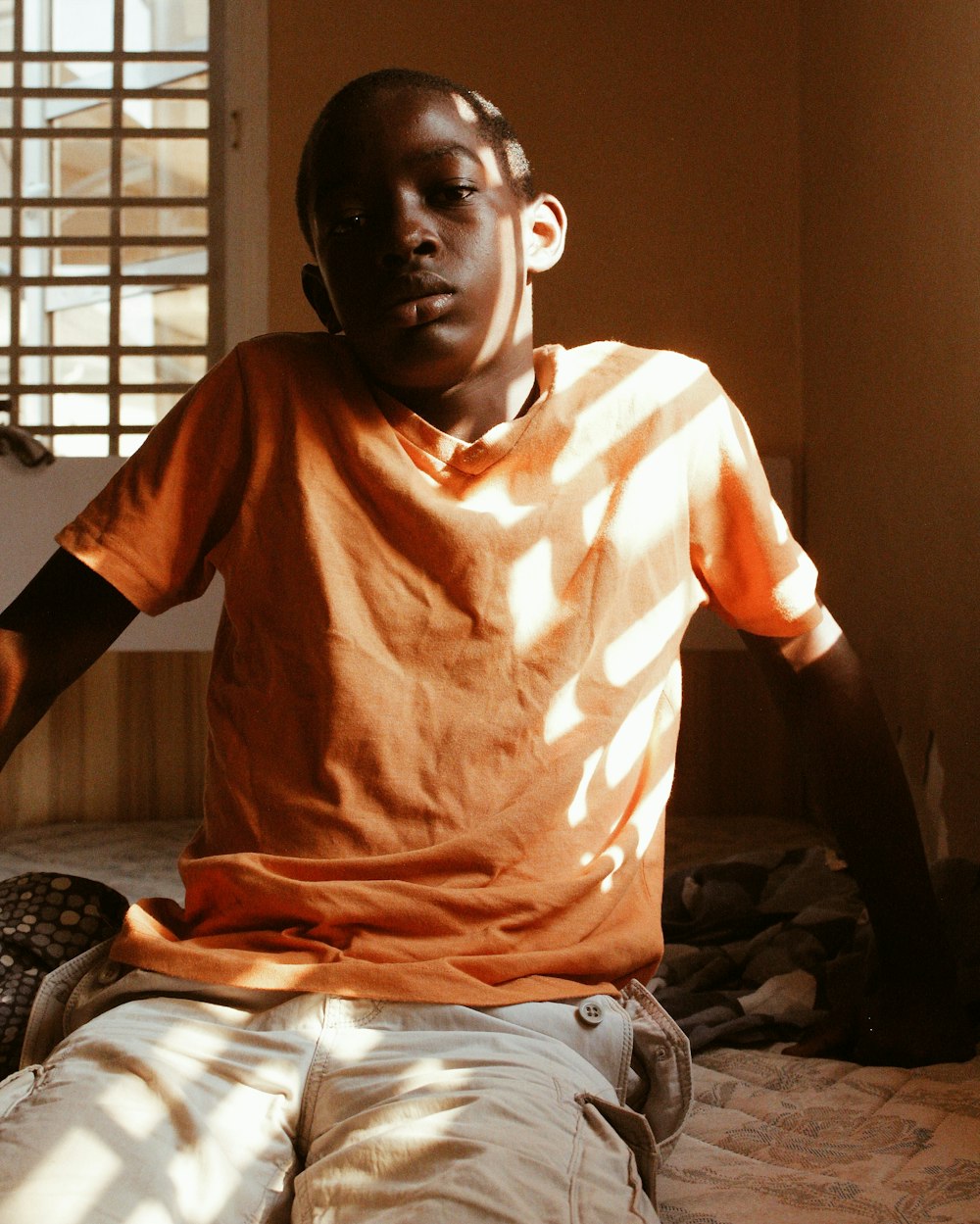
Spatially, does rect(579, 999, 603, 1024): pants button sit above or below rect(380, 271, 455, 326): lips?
below

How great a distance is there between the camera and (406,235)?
97cm

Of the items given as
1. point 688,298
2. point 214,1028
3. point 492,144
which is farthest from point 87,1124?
point 688,298

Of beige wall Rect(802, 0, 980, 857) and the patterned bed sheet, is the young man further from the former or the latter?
beige wall Rect(802, 0, 980, 857)

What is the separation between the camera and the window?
8.89 feet

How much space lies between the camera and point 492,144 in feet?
3.53

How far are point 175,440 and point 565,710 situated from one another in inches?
14.7

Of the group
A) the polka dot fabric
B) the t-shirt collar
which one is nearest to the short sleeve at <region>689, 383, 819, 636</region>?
the t-shirt collar

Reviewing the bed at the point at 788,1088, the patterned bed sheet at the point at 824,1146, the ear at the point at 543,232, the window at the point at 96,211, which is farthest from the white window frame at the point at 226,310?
the patterned bed sheet at the point at 824,1146

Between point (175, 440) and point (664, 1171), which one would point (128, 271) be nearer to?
point (175, 440)

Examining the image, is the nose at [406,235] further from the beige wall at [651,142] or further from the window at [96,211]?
the window at [96,211]

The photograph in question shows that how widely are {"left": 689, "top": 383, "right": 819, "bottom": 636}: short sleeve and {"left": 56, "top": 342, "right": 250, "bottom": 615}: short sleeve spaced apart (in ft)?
1.24

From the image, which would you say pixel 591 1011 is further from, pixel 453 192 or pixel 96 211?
pixel 96 211

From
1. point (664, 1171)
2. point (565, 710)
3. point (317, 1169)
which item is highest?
point (565, 710)

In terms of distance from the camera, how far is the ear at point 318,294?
1117 mm
